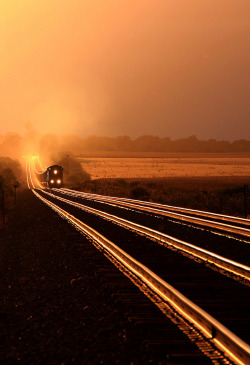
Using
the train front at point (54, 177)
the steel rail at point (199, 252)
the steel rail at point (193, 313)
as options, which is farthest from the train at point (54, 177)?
the steel rail at point (193, 313)

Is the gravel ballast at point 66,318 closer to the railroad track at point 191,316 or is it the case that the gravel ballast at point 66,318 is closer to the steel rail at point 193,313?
the railroad track at point 191,316

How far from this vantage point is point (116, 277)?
33.8ft

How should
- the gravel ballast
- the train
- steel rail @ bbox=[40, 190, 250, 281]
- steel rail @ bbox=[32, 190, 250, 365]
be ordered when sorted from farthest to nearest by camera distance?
the train → steel rail @ bbox=[40, 190, 250, 281] → the gravel ballast → steel rail @ bbox=[32, 190, 250, 365]

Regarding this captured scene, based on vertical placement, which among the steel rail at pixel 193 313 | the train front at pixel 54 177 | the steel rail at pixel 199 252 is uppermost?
the train front at pixel 54 177

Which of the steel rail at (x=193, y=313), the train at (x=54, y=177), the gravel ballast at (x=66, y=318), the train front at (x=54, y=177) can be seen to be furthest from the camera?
the train front at (x=54, y=177)

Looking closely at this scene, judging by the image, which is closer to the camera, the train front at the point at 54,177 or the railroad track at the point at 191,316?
the railroad track at the point at 191,316

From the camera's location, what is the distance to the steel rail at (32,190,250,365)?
18.2 feet

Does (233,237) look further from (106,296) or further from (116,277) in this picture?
(106,296)

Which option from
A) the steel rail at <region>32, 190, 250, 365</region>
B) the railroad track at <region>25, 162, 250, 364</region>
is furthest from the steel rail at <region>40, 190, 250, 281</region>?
the steel rail at <region>32, 190, 250, 365</region>

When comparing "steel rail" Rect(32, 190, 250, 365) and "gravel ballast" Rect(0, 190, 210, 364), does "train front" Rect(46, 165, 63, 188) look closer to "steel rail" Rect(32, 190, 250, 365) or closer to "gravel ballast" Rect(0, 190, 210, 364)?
"gravel ballast" Rect(0, 190, 210, 364)

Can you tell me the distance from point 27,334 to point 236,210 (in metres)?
25.1

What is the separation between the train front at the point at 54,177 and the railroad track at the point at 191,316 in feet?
181

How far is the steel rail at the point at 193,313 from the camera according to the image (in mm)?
5535

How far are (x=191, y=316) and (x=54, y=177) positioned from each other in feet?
206
